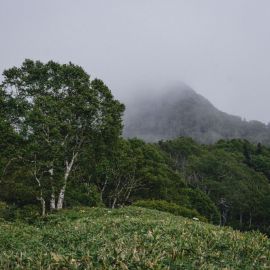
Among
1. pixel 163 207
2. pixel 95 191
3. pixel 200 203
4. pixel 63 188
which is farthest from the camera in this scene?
pixel 200 203

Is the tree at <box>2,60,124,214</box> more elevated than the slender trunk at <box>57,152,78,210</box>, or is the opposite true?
the tree at <box>2,60,124,214</box>

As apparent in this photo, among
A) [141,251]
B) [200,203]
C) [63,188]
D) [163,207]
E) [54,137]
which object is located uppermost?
→ [54,137]

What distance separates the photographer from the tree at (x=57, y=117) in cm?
3500

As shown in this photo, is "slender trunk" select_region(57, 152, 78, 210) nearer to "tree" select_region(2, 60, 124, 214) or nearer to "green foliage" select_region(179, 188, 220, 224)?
"tree" select_region(2, 60, 124, 214)

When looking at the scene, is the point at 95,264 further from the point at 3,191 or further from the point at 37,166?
the point at 3,191

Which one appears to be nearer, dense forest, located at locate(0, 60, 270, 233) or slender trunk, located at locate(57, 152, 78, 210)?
dense forest, located at locate(0, 60, 270, 233)

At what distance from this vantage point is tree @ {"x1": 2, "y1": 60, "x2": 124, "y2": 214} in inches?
1378

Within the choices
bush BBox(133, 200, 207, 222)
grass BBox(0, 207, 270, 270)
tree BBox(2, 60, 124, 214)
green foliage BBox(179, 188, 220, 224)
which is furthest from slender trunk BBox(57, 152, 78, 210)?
green foliage BBox(179, 188, 220, 224)

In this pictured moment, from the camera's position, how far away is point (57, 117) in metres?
37.5

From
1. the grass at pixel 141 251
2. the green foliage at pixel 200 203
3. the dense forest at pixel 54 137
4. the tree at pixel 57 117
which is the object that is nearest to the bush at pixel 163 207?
the dense forest at pixel 54 137

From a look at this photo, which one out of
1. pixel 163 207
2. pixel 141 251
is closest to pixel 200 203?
pixel 163 207

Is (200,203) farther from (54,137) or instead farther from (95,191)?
(54,137)

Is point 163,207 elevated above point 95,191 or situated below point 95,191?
below

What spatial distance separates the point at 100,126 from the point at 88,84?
13.5ft
